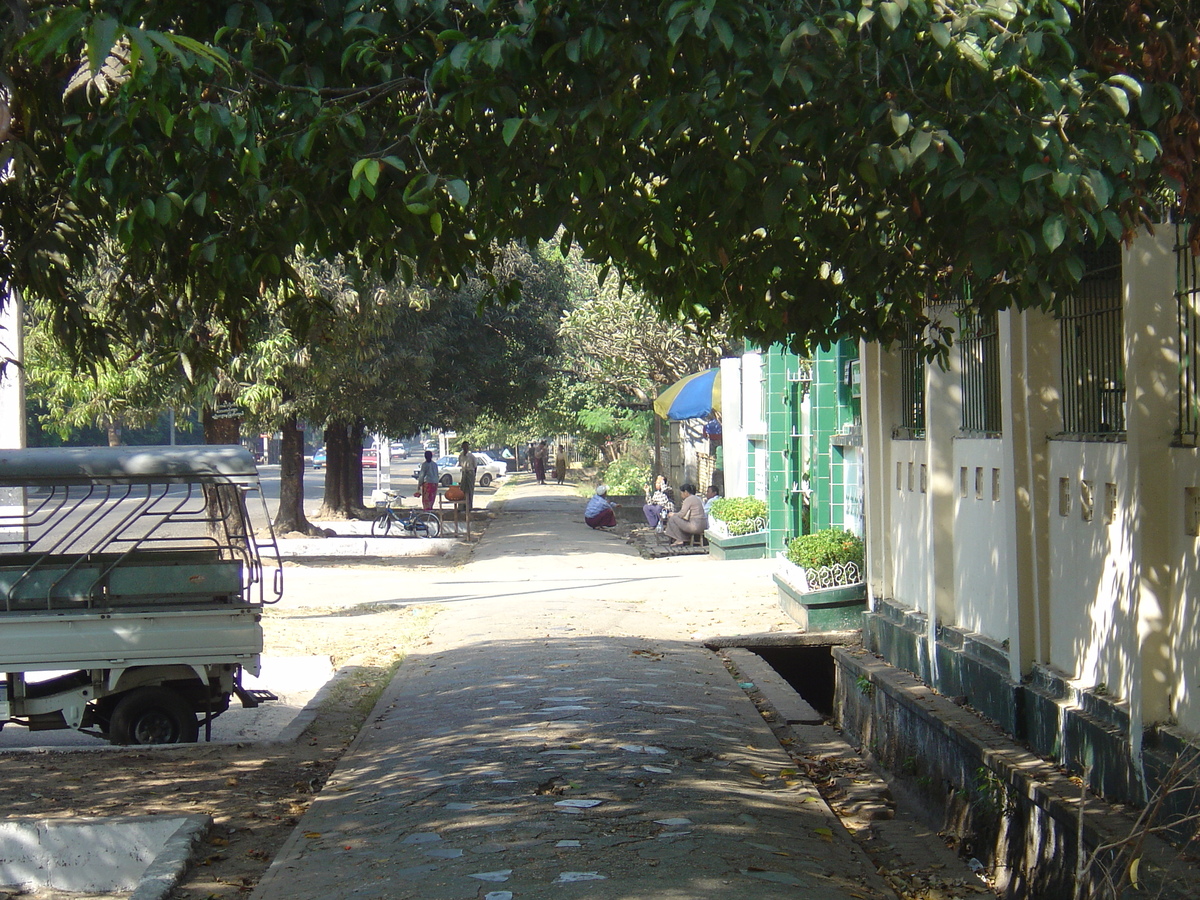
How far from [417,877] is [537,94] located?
10.8 feet

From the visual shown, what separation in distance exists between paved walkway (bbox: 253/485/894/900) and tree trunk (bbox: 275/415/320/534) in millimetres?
12276

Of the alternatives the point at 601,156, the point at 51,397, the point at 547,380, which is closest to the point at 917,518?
the point at 601,156

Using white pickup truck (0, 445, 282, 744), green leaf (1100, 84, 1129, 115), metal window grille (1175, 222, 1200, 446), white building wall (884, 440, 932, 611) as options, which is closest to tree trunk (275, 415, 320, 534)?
white building wall (884, 440, 932, 611)

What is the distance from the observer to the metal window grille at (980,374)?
8266 mm

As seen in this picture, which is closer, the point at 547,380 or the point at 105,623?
the point at 105,623

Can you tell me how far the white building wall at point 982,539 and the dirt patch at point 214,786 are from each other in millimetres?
4402

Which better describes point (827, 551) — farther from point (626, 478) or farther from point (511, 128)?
point (626, 478)

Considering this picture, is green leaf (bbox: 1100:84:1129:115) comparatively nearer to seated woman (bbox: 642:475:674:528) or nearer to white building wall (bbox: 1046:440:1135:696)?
white building wall (bbox: 1046:440:1135:696)

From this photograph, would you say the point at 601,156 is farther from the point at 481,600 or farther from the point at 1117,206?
the point at 481,600

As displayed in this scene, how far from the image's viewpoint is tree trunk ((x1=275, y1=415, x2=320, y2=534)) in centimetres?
2491

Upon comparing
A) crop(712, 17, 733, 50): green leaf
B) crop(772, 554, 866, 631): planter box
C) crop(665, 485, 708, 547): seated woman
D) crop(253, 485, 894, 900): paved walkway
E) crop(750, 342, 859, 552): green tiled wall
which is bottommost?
crop(253, 485, 894, 900): paved walkway

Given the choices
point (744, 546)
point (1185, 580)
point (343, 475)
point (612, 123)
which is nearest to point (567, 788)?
point (1185, 580)

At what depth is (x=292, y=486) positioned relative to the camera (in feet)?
83.3

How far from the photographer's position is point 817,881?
5234 mm
